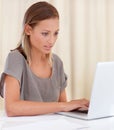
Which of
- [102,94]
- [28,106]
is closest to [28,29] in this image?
[28,106]

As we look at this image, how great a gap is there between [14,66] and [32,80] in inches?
6.0

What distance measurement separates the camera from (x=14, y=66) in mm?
1652

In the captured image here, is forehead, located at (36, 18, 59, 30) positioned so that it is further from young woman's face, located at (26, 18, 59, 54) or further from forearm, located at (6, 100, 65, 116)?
forearm, located at (6, 100, 65, 116)

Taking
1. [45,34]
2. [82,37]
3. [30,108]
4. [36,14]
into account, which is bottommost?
[30,108]

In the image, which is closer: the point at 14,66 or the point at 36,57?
the point at 14,66

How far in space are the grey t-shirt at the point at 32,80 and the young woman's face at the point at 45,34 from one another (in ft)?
0.41

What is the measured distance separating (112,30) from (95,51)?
0.30 m

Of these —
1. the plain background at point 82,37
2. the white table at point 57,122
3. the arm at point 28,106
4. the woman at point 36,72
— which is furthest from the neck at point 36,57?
the plain background at point 82,37

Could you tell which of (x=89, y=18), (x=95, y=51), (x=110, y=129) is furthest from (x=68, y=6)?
(x=110, y=129)

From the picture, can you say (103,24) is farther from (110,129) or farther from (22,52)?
(110,129)

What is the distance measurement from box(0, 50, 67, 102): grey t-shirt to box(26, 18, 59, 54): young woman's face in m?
0.12

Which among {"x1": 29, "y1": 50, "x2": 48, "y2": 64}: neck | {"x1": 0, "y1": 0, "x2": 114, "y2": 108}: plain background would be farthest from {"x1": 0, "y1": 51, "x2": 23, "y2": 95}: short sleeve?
{"x1": 0, "y1": 0, "x2": 114, "y2": 108}: plain background

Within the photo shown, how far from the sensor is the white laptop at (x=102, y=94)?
1.29 meters

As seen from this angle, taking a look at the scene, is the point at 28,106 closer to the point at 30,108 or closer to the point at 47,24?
the point at 30,108
